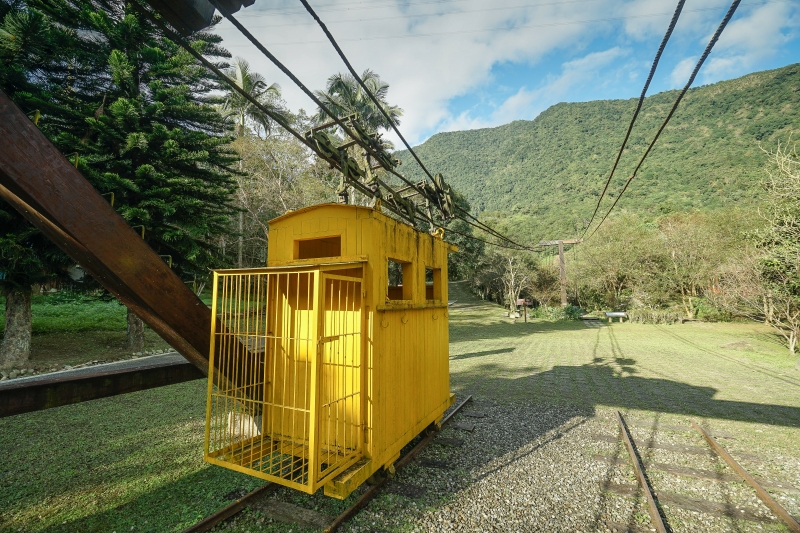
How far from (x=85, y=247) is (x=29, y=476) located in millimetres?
4069

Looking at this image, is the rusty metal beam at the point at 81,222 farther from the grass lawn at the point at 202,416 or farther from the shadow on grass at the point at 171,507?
the grass lawn at the point at 202,416

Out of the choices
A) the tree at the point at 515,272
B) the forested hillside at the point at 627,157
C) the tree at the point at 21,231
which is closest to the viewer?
the tree at the point at 21,231

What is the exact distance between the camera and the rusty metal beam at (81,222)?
1.96 meters

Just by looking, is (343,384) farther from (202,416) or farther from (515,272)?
(515,272)

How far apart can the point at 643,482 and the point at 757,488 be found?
1.27 m

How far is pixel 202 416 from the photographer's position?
630cm

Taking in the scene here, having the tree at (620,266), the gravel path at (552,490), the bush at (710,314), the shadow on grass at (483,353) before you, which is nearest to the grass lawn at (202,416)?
the shadow on grass at (483,353)

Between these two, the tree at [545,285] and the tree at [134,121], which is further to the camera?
the tree at [545,285]

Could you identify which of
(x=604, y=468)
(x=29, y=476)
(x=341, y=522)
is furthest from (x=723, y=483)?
(x=29, y=476)

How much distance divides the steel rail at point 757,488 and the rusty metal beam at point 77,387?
6239 mm

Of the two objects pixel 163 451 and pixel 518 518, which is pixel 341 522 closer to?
pixel 518 518

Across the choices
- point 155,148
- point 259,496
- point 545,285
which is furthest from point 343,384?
point 545,285

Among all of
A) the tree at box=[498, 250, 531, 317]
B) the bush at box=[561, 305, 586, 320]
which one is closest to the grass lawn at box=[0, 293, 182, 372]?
the tree at box=[498, 250, 531, 317]

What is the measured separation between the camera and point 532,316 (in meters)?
27.0
